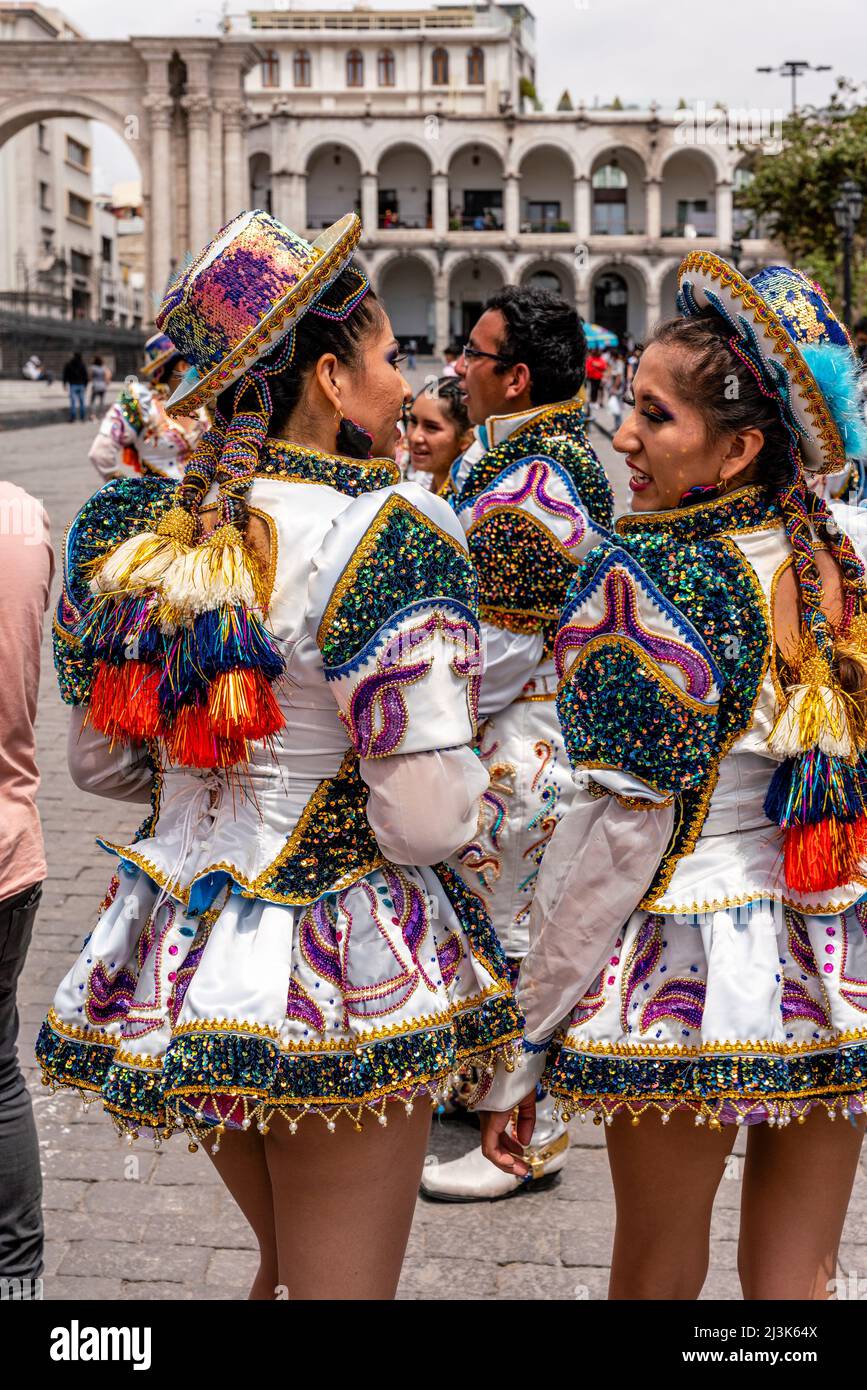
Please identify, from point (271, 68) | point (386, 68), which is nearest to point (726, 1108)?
point (386, 68)

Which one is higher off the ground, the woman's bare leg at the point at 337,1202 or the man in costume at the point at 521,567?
the man in costume at the point at 521,567

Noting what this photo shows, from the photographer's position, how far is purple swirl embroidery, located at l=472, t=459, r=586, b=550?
3.65 metres

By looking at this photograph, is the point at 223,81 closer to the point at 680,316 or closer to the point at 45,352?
the point at 45,352

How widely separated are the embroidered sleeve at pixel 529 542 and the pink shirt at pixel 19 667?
47.4 inches

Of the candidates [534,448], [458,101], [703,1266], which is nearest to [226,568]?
[703,1266]

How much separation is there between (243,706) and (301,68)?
8108cm

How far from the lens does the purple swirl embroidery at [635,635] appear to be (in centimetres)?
231

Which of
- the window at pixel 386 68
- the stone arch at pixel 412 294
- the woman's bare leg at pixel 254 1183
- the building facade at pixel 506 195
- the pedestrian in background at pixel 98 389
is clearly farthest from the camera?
the window at pixel 386 68

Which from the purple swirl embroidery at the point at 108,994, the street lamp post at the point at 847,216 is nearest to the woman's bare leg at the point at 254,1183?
the purple swirl embroidery at the point at 108,994

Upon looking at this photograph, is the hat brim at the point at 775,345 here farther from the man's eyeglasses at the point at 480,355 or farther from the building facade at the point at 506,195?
the building facade at the point at 506,195

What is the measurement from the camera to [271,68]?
75.6m

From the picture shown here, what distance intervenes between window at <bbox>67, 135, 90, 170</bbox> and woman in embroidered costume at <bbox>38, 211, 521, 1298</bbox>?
73958mm

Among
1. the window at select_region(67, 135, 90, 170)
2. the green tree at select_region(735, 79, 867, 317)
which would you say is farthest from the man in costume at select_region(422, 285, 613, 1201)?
the window at select_region(67, 135, 90, 170)

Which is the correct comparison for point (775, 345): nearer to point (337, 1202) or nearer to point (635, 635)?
point (635, 635)
